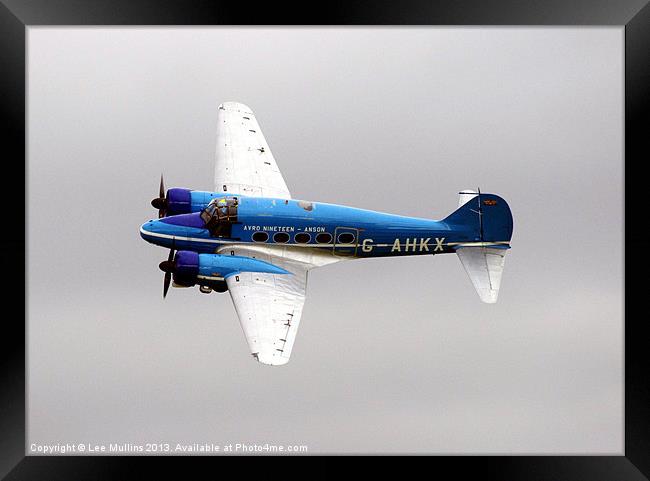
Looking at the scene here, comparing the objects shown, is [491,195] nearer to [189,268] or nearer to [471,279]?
[471,279]

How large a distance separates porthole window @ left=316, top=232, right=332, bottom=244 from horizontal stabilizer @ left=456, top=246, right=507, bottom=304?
4161mm

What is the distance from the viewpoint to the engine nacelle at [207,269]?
30.4 metres

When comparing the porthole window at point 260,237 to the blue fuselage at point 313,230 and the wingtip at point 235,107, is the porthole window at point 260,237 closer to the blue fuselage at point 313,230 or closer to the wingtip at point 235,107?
the blue fuselage at point 313,230

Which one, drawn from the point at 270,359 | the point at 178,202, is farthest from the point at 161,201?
A: the point at 270,359

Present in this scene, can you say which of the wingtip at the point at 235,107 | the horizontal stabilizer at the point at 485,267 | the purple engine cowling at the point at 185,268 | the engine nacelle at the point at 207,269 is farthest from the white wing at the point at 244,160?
the horizontal stabilizer at the point at 485,267

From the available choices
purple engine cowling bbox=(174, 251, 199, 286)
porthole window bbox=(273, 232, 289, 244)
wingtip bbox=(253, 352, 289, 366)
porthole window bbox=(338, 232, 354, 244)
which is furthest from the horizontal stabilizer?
purple engine cowling bbox=(174, 251, 199, 286)

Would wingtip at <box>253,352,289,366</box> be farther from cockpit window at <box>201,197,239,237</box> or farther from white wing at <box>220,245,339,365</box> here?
cockpit window at <box>201,197,239,237</box>

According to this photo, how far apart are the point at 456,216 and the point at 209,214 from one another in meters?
7.85

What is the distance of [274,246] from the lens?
104 ft

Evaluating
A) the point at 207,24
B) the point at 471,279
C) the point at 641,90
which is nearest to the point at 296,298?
the point at 471,279

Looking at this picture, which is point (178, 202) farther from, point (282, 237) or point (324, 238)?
point (324, 238)

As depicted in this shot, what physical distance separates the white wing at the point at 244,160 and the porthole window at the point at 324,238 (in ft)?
6.84

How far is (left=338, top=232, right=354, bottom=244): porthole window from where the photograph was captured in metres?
32.1

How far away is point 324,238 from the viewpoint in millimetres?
31969
